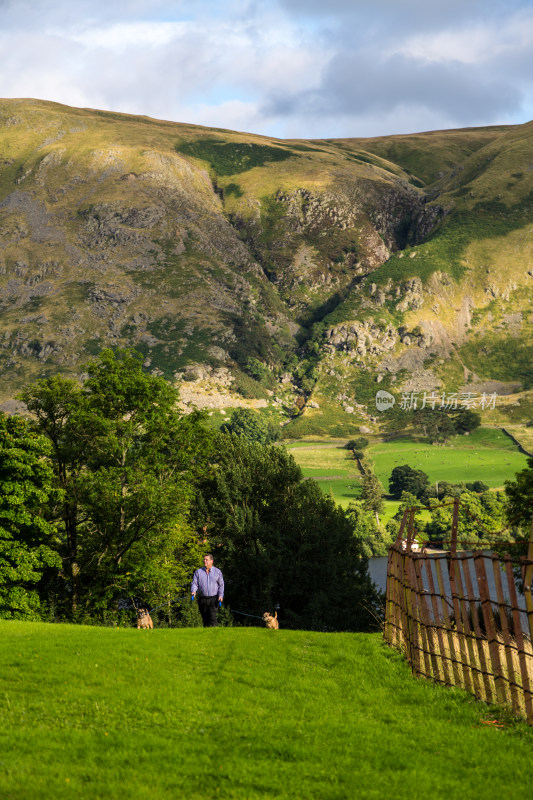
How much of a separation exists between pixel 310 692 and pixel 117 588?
3355 centimetres

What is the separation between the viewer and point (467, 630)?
48.7ft

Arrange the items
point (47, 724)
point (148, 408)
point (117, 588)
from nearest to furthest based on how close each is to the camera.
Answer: point (47, 724) → point (117, 588) → point (148, 408)

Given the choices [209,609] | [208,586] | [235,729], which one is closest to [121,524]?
[209,609]

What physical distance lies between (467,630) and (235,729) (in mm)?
6253

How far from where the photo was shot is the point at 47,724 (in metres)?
10.7

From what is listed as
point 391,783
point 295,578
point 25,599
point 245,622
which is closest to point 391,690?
point 391,783

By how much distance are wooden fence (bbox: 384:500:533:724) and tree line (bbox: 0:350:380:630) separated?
91.2 ft

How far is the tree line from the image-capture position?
139 feet

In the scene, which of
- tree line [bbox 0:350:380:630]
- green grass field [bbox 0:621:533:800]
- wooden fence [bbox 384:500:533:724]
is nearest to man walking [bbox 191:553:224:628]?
green grass field [bbox 0:621:533:800]

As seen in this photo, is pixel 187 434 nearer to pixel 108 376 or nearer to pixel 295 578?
pixel 108 376

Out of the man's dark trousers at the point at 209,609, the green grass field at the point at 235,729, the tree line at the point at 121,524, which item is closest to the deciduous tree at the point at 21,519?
the tree line at the point at 121,524

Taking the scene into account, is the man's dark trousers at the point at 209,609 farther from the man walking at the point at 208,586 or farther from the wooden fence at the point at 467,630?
the wooden fence at the point at 467,630

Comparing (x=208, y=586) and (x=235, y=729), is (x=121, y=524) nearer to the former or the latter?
(x=208, y=586)

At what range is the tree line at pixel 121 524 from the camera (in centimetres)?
4222
